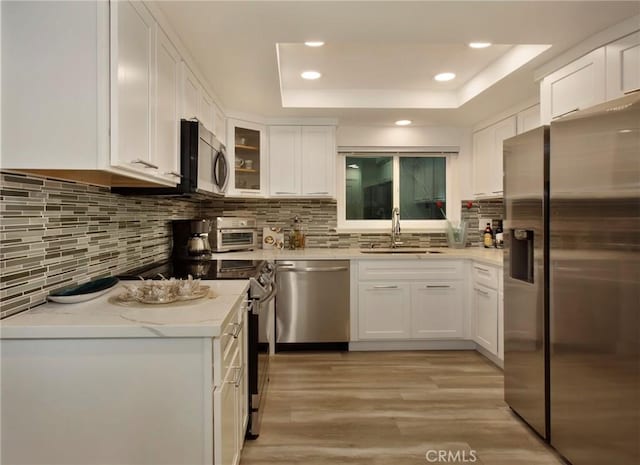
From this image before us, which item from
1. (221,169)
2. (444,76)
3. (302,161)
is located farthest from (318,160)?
(444,76)

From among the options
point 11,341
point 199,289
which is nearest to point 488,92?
point 199,289

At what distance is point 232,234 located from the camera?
3.57 metres

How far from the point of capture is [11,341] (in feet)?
4.10

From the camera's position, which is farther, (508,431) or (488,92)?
(488,92)

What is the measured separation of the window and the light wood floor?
1.53 m

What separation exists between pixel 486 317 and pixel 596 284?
5.57 ft

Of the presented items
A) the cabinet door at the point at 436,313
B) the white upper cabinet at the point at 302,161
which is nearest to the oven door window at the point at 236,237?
the white upper cabinet at the point at 302,161

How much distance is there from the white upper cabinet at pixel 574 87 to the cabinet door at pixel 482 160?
1207 millimetres

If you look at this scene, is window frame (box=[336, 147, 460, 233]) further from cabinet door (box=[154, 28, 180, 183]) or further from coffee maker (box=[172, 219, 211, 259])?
cabinet door (box=[154, 28, 180, 183])

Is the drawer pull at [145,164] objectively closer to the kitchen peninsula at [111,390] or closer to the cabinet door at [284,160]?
the kitchen peninsula at [111,390]

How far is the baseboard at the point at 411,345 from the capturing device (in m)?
3.64

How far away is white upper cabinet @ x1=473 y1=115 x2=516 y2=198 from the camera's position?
11.5 feet

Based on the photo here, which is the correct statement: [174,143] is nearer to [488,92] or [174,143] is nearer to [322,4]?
[322,4]

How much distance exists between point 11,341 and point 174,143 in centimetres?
113
